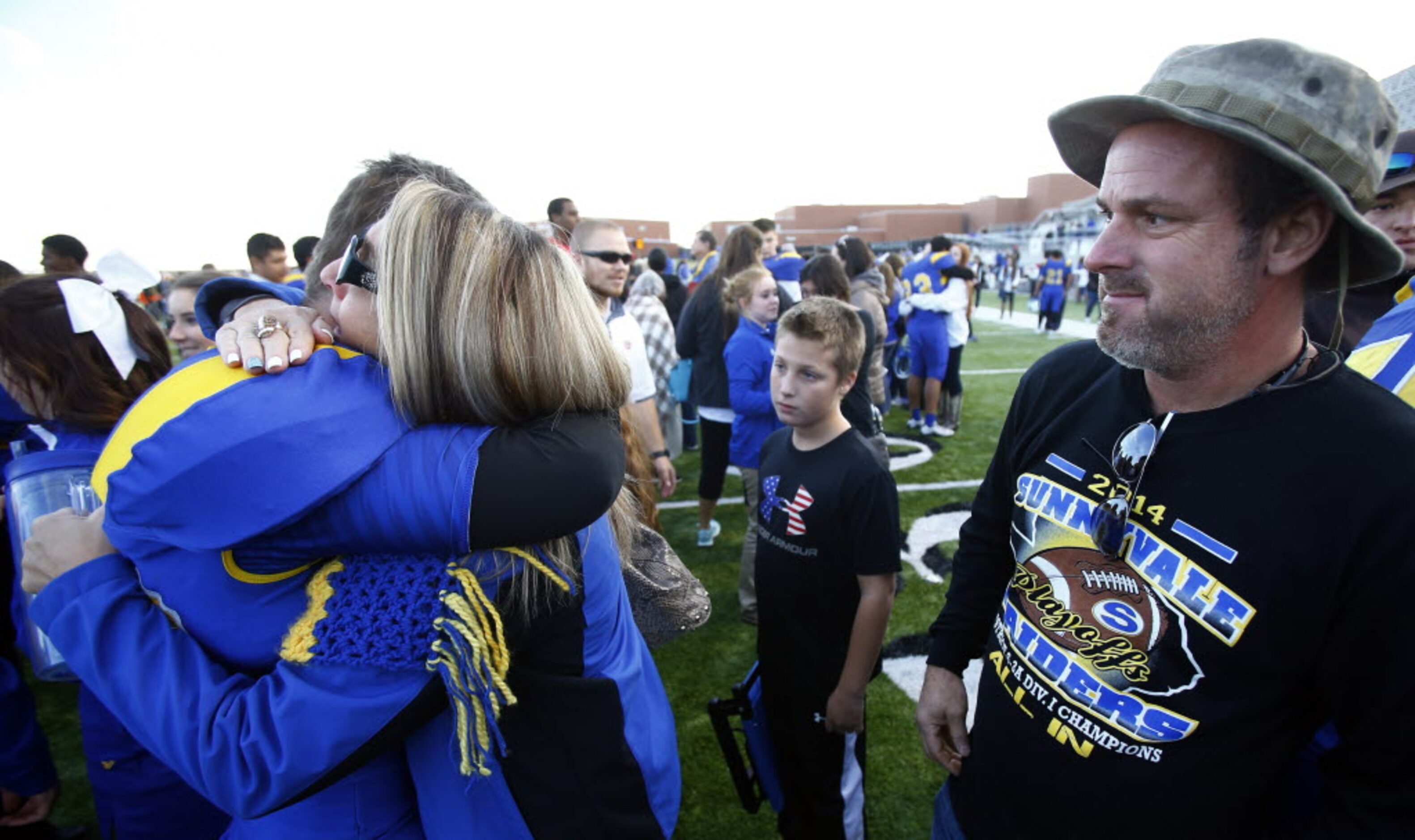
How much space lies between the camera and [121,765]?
1798 millimetres

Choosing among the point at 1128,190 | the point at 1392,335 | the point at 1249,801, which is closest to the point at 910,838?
the point at 1249,801

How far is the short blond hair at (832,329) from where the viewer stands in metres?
2.50

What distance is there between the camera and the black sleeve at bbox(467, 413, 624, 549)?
952 millimetres

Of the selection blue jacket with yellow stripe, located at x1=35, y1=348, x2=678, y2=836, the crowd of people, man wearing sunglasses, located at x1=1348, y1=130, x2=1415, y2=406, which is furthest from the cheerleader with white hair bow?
man wearing sunglasses, located at x1=1348, y1=130, x2=1415, y2=406

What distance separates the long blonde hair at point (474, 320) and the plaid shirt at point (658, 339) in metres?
4.15

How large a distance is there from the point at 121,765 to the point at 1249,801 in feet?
9.12

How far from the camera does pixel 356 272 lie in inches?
42.5

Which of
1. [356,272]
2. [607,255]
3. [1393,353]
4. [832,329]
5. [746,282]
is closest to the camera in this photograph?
[356,272]

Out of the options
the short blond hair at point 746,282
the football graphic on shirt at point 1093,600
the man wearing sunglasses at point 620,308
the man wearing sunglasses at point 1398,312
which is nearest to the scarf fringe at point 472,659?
the football graphic on shirt at point 1093,600

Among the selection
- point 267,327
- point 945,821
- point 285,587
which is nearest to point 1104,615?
point 945,821

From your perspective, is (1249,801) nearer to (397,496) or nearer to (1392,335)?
(1392,335)

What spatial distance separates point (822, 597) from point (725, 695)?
1.50 meters

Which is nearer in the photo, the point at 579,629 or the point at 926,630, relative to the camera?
the point at 579,629

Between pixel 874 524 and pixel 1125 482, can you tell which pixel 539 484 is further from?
pixel 874 524
